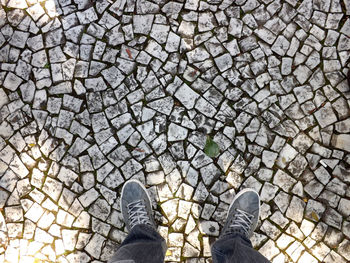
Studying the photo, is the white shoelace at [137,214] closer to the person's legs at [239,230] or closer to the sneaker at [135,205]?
the sneaker at [135,205]

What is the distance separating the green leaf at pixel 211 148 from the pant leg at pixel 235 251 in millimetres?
903

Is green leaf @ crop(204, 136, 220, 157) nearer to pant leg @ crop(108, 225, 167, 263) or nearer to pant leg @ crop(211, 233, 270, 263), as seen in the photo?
pant leg @ crop(211, 233, 270, 263)

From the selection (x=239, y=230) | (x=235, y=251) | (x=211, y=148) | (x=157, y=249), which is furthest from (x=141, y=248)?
(x=211, y=148)

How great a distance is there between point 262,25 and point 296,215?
229 cm

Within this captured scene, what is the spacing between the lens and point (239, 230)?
3201 millimetres

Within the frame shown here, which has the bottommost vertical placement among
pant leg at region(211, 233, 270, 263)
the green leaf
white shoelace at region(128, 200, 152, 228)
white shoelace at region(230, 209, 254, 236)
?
pant leg at region(211, 233, 270, 263)

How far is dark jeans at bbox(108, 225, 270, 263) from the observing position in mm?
2756

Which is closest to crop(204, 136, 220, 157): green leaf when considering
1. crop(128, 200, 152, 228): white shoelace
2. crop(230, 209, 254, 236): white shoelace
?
crop(230, 209, 254, 236): white shoelace

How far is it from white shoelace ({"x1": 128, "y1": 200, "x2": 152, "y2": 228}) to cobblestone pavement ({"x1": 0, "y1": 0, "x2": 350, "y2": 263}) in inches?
7.8

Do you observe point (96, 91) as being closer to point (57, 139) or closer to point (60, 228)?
point (57, 139)

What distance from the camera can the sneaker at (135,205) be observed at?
3.26 metres

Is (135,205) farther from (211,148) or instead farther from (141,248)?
(211,148)

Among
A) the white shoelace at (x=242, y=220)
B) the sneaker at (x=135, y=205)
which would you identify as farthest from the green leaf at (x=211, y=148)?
the sneaker at (x=135, y=205)

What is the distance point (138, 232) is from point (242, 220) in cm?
113
